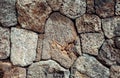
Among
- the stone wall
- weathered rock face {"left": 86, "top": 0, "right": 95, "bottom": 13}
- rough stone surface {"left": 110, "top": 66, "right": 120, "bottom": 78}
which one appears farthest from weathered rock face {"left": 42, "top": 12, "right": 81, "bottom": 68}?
rough stone surface {"left": 110, "top": 66, "right": 120, "bottom": 78}

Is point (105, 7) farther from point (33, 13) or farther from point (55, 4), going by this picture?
point (33, 13)

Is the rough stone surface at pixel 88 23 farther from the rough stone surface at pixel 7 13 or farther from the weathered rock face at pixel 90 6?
the rough stone surface at pixel 7 13

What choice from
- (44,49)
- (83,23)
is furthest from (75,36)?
(44,49)

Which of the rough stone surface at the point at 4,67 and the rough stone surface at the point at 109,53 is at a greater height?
the rough stone surface at the point at 109,53

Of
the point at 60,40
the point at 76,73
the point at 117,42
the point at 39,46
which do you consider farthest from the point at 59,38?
the point at 117,42

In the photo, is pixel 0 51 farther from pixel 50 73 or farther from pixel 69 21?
pixel 69 21

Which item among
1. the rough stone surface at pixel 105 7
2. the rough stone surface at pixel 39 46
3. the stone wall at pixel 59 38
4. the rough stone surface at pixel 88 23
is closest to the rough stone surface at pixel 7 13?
the stone wall at pixel 59 38
